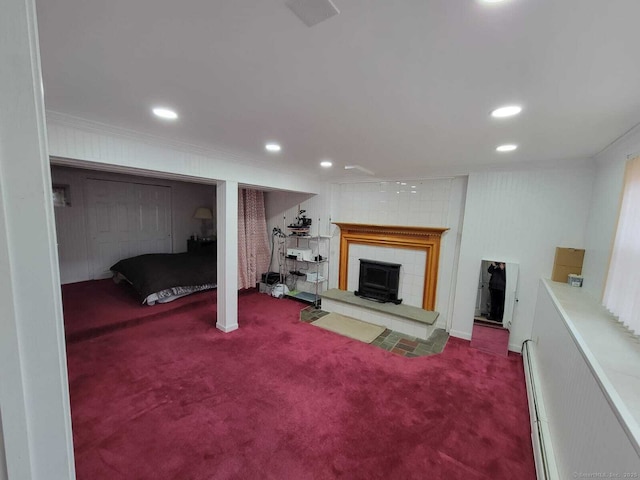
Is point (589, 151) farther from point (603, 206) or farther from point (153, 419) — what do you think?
point (153, 419)

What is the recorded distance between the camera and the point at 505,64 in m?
1.11

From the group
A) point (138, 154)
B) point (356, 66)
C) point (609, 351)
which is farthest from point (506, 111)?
point (138, 154)

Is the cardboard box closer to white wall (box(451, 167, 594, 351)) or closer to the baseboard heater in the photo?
white wall (box(451, 167, 594, 351))

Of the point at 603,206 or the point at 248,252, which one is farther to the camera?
the point at 248,252

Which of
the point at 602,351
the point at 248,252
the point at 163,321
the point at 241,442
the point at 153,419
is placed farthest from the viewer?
the point at 248,252

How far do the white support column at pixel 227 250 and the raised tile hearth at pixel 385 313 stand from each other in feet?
5.04

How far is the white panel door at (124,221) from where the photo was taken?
16.3 ft

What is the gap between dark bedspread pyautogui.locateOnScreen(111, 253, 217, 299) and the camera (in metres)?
3.88

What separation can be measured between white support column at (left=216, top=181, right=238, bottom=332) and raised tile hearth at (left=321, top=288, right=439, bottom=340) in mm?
1537

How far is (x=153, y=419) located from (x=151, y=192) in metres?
5.01

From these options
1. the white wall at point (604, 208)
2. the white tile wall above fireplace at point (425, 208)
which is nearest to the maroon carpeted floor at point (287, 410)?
the white tile wall above fireplace at point (425, 208)

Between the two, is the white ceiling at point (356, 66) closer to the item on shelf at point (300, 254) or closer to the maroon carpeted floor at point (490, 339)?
the maroon carpeted floor at point (490, 339)

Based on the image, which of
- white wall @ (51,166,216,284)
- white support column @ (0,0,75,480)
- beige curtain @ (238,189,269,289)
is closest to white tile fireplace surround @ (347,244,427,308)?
beige curtain @ (238,189,269,289)

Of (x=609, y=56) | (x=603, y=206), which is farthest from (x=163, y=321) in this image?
(x=603, y=206)
